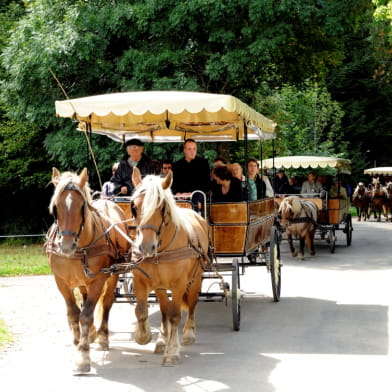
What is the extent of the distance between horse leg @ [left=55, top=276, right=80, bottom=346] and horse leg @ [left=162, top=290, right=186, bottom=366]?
1.02 m

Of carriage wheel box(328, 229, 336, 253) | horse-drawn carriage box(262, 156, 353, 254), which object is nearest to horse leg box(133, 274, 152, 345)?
horse-drawn carriage box(262, 156, 353, 254)

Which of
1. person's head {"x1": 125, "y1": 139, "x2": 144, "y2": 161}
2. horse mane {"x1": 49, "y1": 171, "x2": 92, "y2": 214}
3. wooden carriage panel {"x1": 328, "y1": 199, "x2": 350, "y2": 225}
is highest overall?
person's head {"x1": 125, "y1": 139, "x2": 144, "y2": 161}

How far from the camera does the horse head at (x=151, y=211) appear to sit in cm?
715

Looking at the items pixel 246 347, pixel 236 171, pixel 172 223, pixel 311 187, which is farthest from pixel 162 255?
pixel 311 187

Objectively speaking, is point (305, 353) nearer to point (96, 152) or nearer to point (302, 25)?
point (96, 152)

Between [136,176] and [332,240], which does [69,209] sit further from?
[332,240]

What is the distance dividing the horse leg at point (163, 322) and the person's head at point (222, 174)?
9.90ft

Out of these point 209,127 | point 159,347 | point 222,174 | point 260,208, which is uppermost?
point 209,127

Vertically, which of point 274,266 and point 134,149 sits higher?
point 134,149

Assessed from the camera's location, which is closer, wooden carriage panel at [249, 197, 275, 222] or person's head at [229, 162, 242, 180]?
wooden carriage panel at [249, 197, 275, 222]

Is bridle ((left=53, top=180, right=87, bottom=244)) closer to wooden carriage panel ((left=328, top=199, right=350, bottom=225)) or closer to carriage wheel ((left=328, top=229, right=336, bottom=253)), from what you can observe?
carriage wheel ((left=328, top=229, right=336, bottom=253))

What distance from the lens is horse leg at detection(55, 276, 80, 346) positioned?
7855mm

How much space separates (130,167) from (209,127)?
2491 mm

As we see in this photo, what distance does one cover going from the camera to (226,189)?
10719 mm
